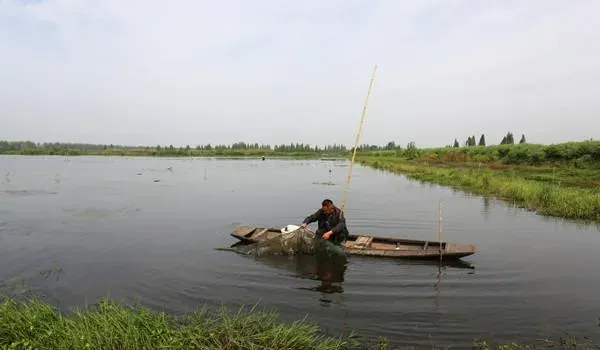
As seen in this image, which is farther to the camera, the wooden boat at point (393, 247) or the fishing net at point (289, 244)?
the fishing net at point (289, 244)

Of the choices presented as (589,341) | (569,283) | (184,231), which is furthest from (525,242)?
(184,231)

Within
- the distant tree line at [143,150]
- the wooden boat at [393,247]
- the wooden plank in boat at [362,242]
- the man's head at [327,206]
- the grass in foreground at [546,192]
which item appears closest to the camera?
the wooden boat at [393,247]

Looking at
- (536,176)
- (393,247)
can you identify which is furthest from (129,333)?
(536,176)

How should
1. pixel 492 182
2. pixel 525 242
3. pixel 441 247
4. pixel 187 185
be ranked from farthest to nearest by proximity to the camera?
1. pixel 187 185
2. pixel 492 182
3. pixel 525 242
4. pixel 441 247

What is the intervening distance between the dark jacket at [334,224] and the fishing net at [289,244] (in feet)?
1.24

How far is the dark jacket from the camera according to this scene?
35.1 feet

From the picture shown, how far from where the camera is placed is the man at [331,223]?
10703mm

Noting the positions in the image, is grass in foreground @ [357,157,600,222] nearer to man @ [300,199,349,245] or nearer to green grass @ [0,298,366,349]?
man @ [300,199,349,245]

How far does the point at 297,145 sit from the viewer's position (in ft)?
532

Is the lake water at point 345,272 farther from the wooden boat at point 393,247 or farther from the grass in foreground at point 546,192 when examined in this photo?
the grass in foreground at point 546,192

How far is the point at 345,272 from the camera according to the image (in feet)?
33.4

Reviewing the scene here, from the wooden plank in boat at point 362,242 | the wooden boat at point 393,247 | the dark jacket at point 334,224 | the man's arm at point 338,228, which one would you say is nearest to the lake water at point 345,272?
the wooden boat at point 393,247

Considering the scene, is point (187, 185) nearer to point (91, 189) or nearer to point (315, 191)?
point (91, 189)

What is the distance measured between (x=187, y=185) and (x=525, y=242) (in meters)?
24.0
